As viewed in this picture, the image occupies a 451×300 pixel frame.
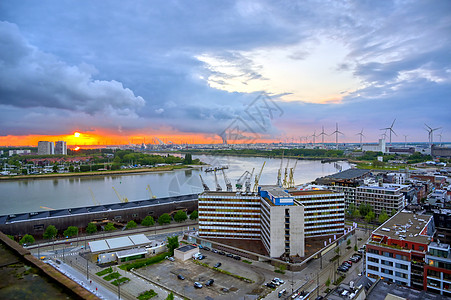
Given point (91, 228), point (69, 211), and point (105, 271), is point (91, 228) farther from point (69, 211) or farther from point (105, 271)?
point (105, 271)

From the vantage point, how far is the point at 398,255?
556 centimetres

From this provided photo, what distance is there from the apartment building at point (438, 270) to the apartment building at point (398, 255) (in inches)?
4.4

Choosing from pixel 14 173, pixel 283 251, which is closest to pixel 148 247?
pixel 283 251

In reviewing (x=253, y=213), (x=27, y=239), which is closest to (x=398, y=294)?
(x=253, y=213)

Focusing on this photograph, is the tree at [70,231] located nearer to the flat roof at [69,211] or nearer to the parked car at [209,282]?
the flat roof at [69,211]

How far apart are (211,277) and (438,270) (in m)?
4.26

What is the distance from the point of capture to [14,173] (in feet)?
81.4

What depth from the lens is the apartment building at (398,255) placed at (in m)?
5.40

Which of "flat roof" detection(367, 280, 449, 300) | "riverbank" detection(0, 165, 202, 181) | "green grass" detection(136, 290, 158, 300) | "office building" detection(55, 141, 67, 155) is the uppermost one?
"office building" detection(55, 141, 67, 155)

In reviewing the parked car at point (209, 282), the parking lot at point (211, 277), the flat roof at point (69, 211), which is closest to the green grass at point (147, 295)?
the parking lot at point (211, 277)

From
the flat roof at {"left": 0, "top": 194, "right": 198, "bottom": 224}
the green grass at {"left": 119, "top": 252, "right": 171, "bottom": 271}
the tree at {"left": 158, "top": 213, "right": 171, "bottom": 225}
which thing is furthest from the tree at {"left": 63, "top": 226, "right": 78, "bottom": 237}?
the green grass at {"left": 119, "top": 252, "right": 171, "bottom": 271}

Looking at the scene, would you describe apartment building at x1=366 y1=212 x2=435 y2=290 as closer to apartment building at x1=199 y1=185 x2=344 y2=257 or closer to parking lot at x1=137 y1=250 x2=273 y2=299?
apartment building at x1=199 y1=185 x2=344 y2=257

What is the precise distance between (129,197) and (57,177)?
460 inches

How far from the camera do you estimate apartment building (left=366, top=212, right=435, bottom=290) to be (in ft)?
17.7
